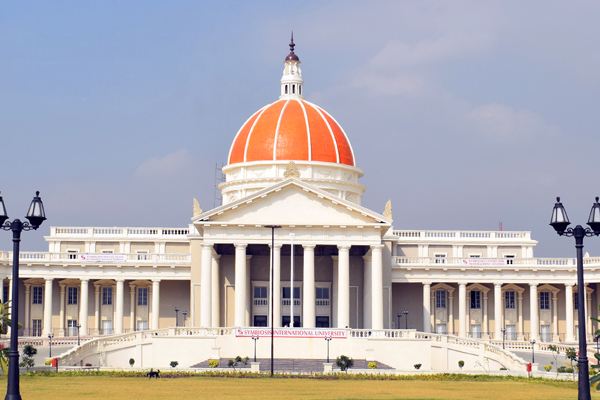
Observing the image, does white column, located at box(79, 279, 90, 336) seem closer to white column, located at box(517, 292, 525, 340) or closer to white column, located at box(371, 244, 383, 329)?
white column, located at box(371, 244, 383, 329)

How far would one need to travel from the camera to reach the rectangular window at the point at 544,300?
8219 centimetres

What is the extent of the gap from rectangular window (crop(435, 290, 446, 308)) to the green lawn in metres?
38.3

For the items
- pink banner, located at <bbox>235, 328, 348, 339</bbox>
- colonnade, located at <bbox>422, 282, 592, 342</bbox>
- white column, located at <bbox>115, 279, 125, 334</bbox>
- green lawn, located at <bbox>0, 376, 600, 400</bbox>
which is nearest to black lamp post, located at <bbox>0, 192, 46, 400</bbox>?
green lawn, located at <bbox>0, 376, 600, 400</bbox>

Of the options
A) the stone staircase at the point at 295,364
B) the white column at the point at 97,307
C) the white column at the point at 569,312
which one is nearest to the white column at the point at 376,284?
the stone staircase at the point at 295,364

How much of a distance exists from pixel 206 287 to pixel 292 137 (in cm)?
2037

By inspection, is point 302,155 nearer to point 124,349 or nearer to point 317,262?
point 317,262

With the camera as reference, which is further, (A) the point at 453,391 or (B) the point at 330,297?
(B) the point at 330,297

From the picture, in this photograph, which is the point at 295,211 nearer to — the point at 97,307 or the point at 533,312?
the point at 97,307

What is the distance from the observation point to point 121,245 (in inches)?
3410

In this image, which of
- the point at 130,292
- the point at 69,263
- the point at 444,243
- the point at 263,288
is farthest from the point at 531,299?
the point at 69,263

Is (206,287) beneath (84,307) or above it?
above

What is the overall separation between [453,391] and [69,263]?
49.7 m

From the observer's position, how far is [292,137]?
267 ft

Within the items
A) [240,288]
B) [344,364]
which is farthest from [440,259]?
[344,364]
